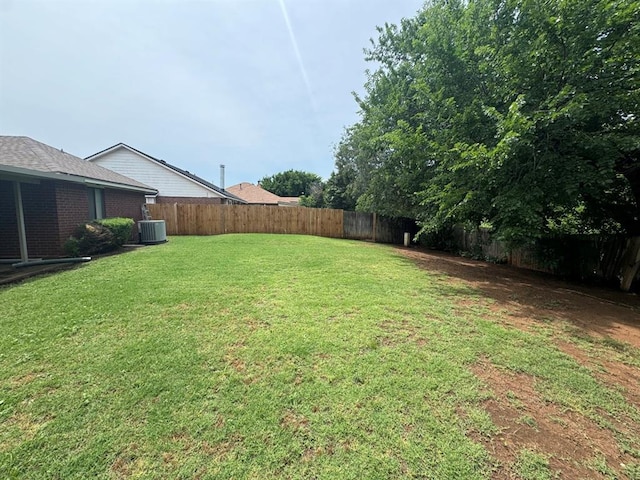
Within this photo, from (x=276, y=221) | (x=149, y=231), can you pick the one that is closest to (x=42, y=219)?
(x=149, y=231)

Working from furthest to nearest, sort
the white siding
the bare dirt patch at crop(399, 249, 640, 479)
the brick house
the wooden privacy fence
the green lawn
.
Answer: the white siding
the wooden privacy fence
the brick house
the bare dirt patch at crop(399, 249, 640, 479)
the green lawn

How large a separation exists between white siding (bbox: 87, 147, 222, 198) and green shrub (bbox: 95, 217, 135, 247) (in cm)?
1058

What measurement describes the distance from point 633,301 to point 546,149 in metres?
3.87

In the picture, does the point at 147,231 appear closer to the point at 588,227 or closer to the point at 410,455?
the point at 410,455

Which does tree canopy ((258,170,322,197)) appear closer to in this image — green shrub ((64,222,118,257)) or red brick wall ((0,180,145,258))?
green shrub ((64,222,118,257))

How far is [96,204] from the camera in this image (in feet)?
31.9

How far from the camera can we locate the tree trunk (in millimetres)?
6590

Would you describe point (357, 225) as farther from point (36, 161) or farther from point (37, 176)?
point (36, 161)

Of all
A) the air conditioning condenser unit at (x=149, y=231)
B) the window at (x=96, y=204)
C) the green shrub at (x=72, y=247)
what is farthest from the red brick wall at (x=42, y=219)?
the air conditioning condenser unit at (x=149, y=231)

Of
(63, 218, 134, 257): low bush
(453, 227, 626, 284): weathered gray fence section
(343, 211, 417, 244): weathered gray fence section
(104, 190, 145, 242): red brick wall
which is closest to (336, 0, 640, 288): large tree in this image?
(453, 227, 626, 284): weathered gray fence section

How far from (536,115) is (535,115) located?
0.11 ft

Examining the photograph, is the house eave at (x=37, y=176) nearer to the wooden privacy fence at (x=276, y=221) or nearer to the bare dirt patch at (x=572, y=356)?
the wooden privacy fence at (x=276, y=221)

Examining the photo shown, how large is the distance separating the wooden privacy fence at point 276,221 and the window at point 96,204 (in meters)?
4.81

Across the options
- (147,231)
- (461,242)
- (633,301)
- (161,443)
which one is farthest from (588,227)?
(147,231)
